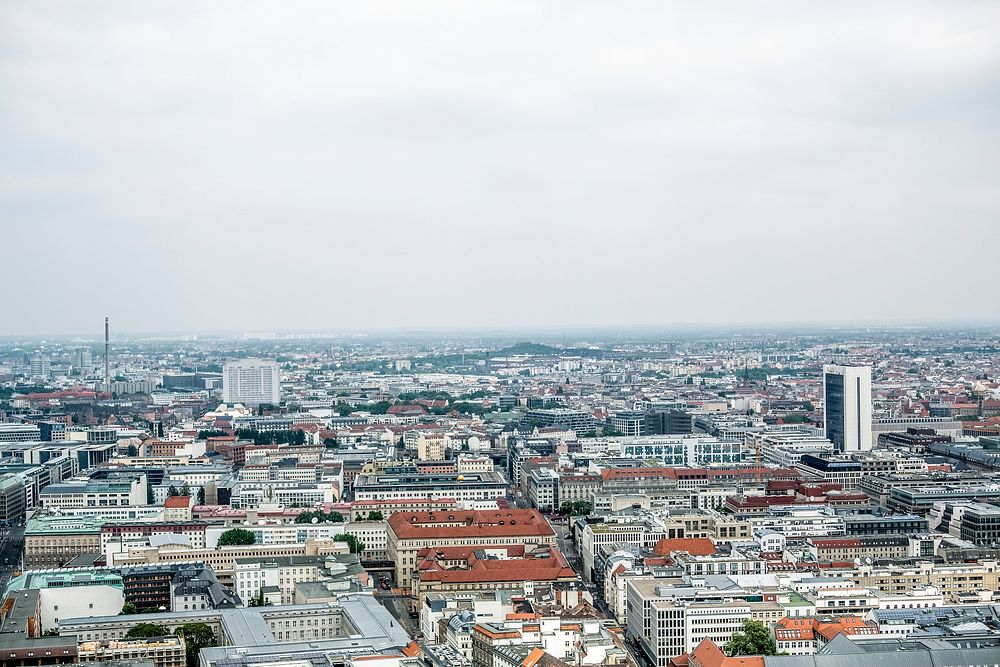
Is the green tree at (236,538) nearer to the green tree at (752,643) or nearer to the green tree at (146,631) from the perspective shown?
the green tree at (146,631)

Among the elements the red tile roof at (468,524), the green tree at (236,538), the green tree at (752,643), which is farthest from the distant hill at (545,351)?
the green tree at (752,643)

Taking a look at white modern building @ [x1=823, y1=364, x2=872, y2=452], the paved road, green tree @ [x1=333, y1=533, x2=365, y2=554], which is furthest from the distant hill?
green tree @ [x1=333, y1=533, x2=365, y2=554]

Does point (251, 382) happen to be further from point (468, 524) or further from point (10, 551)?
point (468, 524)

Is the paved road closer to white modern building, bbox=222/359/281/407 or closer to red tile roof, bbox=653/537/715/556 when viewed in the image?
red tile roof, bbox=653/537/715/556

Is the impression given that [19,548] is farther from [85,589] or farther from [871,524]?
[871,524]

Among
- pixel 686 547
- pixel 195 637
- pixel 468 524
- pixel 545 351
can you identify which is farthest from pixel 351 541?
pixel 545 351

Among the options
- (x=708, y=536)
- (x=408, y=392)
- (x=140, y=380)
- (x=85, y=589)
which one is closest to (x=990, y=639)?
(x=708, y=536)
